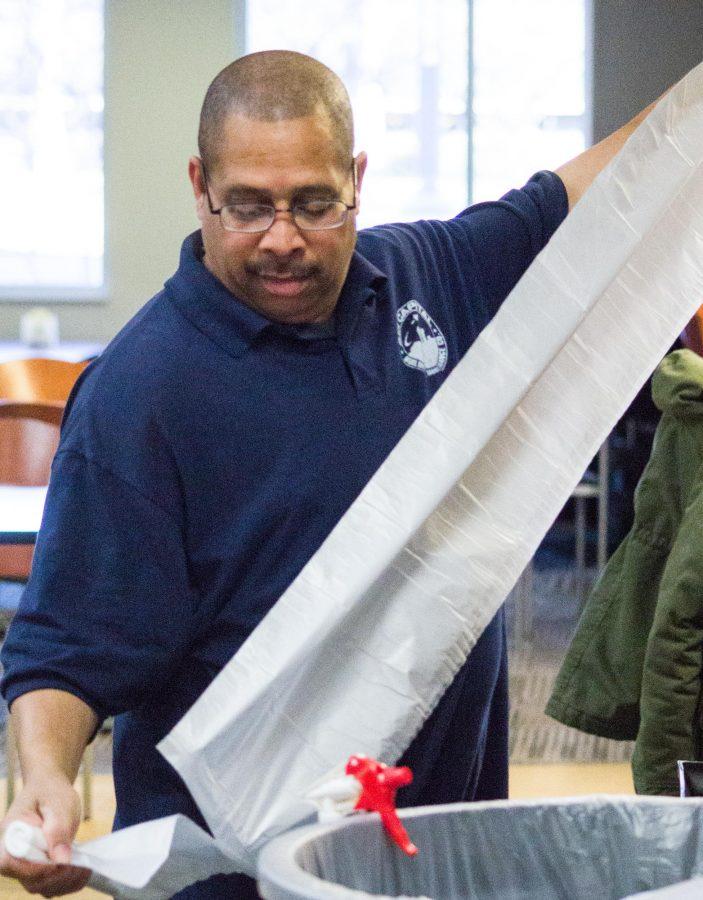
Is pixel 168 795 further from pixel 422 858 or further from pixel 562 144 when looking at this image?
pixel 562 144

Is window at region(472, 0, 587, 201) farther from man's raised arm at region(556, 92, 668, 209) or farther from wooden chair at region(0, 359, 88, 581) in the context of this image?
man's raised arm at region(556, 92, 668, 209)

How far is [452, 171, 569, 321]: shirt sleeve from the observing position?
1550mm

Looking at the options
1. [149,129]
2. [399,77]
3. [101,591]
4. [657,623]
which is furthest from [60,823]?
[399,77]

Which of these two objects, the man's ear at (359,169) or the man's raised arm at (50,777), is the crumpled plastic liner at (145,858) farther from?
the man's ear at (359,169)

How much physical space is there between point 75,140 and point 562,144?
2554mm

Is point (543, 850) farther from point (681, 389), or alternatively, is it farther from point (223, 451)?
point (681, 389)

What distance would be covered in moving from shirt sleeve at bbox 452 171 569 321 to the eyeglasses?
33cm

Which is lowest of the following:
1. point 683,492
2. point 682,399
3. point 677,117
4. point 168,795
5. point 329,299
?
point 168,795

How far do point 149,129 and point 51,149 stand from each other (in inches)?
23.6

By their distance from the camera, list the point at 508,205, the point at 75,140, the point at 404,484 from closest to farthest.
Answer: the point at 404,484, the point at 508,205, the point at 75,140


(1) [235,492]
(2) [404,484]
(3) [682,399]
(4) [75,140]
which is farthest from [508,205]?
(4) [75,140]

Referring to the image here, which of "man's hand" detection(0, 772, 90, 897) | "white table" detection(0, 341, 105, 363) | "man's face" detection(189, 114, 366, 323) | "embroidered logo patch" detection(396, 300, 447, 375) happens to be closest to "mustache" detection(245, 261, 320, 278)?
"man's face" detection(189, 114, 366, 323)

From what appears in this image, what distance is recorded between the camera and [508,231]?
1.57 meters

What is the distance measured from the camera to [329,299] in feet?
4.30
